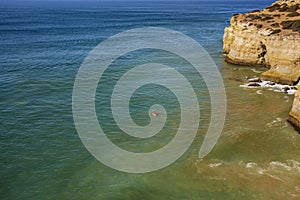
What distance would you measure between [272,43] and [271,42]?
20cm

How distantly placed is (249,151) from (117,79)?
936 inches

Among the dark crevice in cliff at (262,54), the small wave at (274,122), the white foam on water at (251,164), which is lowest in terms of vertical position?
the white foam on water at (251,164)

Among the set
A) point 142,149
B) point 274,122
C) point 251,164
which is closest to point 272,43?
point 274,122

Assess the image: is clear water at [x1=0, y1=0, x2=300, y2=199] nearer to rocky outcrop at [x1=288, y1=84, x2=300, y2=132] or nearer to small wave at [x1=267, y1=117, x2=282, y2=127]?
small wave at [x1=267, y1=117, x2=282, y2=127]

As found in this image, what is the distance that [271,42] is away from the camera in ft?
135

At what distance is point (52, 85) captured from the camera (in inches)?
1633

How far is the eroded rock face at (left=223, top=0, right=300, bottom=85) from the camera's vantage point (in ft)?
130

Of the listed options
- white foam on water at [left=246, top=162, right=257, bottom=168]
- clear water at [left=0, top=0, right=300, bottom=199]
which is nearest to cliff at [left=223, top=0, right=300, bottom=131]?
clear water at [left=0, top=0, right=300, bottom=199]

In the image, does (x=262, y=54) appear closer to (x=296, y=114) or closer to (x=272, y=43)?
(x=272, y=43)

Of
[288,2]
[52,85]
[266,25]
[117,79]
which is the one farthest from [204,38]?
[52,85]

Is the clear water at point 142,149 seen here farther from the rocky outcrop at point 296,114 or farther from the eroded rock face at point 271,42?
the eroded rock face at point 271,42

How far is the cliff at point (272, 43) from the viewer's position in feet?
128

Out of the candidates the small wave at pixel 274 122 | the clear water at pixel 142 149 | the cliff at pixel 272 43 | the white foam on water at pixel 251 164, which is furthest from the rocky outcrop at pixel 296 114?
the white foam on water at pixel 251 164

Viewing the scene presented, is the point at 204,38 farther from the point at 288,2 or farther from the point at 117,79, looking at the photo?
the point at 117,79
